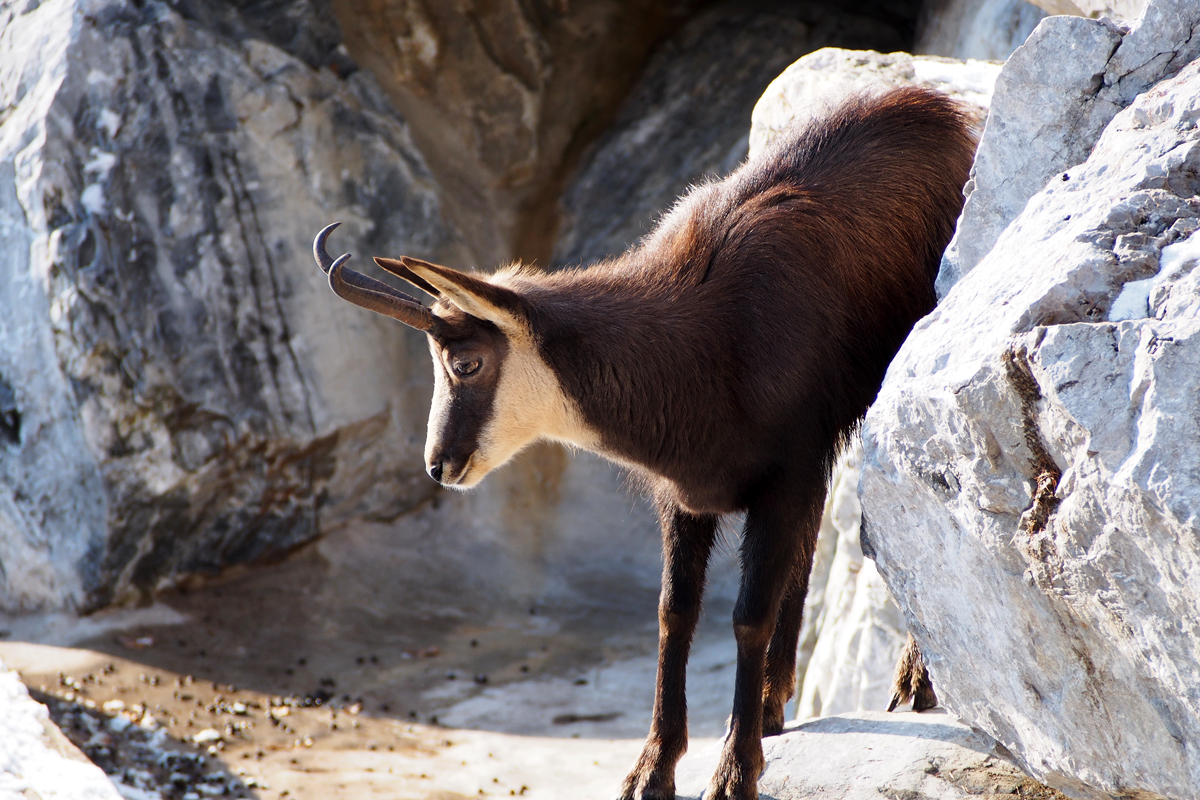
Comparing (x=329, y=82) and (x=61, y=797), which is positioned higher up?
(x=329, y=82)

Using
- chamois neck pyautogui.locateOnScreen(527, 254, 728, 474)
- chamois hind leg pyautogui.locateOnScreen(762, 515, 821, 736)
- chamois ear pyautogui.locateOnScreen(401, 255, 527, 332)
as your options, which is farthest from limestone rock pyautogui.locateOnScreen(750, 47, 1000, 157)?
chamois hind leg pyautogui.locateOnScreen(762, 515, 821, 736)

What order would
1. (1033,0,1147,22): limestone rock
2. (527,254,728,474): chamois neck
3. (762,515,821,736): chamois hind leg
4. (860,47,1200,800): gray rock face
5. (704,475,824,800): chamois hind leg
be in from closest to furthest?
(860,47,1200,800): gray rock face < (704,475,824,800): chamois hind leg < (527,254,728,474): chamois neck < (1033,0,1147,22): limestone rock < (762,515,821,736): chamois hind leg

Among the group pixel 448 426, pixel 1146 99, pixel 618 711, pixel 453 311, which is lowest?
pixel 618 711

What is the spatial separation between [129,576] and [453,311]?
4414mm

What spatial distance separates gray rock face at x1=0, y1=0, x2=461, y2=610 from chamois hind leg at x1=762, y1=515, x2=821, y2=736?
4584 mm

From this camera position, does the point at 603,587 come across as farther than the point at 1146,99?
Yes

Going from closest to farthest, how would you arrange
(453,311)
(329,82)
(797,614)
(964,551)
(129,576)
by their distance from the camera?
(964,551) → (453,311) → (797,614) → (129,576) → (329,82)

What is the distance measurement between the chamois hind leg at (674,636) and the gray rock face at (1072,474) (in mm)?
1040

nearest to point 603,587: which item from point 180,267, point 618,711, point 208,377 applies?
point 618,711

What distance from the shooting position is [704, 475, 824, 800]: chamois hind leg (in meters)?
3.20

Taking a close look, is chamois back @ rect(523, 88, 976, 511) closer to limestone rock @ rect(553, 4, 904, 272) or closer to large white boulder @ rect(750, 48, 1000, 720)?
large white boulder @ rect(750, 48, 1000, 720)

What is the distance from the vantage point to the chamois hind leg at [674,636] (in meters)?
3.40

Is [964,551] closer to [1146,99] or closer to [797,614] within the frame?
[1146,99]

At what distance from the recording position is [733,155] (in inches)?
321
